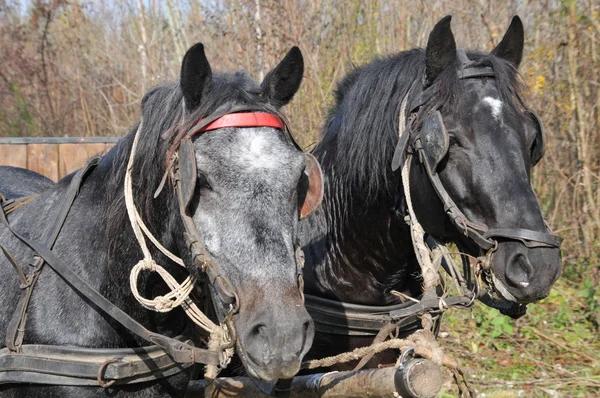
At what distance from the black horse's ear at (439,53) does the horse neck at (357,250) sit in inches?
22.3

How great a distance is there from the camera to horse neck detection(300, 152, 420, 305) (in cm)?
326

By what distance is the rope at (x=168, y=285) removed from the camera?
2357 millimetres

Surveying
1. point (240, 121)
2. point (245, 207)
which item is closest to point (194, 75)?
point (240, 121)

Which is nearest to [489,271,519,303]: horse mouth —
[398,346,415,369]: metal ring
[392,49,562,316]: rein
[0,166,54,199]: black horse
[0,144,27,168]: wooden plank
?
[392,49,562,316]: rein

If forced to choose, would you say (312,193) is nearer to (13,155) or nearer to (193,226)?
(193,226)

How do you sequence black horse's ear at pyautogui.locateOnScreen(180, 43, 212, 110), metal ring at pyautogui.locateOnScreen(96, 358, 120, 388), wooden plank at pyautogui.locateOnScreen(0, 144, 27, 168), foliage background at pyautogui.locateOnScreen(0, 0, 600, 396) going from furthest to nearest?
1. wooden plank at pyautogui.locateOnScreen(0, 144, 27, 168)
2. foliage background at pyautogui.locateOnScreen(0, 0, 600, 396)
3. metal ring at pyautogui.locateOnScreen(96, 358, 120, 388)
4. black horse's ear at pyautogui.locateOnScreen(180, 43, 212, 110)

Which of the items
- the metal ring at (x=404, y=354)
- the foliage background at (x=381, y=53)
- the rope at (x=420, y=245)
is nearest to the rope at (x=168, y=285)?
the metal ring at (x=404, y=354)

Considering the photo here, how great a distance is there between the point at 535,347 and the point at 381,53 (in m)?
3.48

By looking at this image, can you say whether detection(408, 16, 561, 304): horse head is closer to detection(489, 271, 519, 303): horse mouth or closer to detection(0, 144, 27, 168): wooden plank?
detection(489, 271, 519, 303): horse mouth

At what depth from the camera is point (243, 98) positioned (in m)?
2.41

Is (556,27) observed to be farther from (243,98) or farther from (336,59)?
(243,98)

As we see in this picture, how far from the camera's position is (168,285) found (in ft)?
8.00

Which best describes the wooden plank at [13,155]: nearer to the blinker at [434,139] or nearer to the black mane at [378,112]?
the black mane at [378,112]

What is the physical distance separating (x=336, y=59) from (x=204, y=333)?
216 inches
